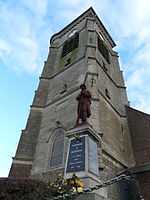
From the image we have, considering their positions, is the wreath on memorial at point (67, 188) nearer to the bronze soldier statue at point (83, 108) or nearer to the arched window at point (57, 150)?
the bronze soldier statue at point (83, 108)

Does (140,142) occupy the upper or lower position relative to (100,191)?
upper

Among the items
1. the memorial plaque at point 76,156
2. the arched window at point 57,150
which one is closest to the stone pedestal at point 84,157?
the memorial plaque at point 76,156

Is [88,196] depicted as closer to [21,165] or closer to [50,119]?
[21,165]

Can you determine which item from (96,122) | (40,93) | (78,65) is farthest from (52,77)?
(96,122)

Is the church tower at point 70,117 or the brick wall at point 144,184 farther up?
the church tower at point 70,117

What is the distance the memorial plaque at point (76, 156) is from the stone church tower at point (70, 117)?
2.64 metres

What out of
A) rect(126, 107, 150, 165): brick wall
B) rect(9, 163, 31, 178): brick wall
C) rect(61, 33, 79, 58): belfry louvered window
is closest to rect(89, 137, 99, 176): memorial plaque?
rect(9, 163, 31, 178): brick wall

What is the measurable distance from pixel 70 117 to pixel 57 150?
1.83 meters

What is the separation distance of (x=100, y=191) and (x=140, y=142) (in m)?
7.65

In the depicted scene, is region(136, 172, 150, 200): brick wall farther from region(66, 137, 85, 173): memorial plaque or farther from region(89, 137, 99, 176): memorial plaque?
region(66, 137, 85, 173): memorial plaque

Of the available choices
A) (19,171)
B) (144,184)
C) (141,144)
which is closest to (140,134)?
(141,144)

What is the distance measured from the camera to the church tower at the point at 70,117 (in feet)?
27.6

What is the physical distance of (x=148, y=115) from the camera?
1127 centimetres

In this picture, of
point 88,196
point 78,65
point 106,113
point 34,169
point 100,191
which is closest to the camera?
point 88,196
